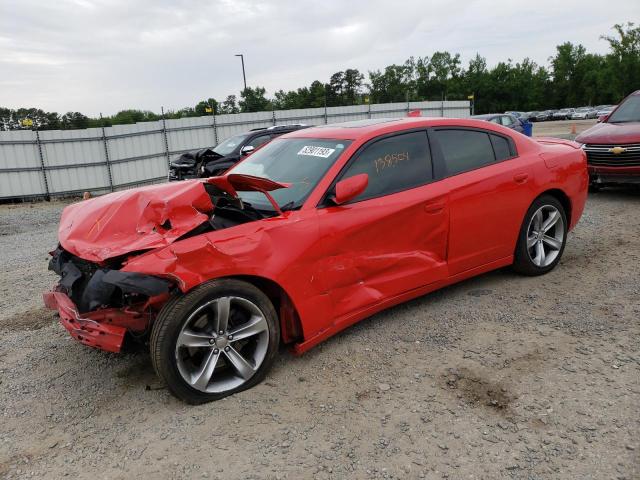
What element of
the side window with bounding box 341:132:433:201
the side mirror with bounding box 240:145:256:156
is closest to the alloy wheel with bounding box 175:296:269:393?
the side window with bounding box 341:132:433:201

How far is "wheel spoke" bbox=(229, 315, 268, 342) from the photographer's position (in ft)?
10.2

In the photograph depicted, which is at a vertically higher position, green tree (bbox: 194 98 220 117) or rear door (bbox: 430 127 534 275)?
green tree (bbox: 194 98 220 117)

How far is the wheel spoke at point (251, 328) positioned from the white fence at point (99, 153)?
14099 millimetres

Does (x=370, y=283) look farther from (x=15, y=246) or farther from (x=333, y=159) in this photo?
(x=15, y=246)

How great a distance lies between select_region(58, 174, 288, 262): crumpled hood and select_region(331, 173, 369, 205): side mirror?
38cm

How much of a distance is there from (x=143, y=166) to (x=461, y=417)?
52.1 feet

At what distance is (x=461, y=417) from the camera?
279cm

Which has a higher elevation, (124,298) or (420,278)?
(124,298)

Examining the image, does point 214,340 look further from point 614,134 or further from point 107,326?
point 614,134

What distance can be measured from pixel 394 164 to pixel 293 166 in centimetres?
78

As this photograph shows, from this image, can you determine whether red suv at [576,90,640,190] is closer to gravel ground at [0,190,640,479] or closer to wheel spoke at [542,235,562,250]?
wheel spoke at [542,235,562,250]

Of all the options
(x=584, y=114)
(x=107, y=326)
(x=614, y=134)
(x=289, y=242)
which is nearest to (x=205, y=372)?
(x=107, y=326)

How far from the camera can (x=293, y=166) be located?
3918mm

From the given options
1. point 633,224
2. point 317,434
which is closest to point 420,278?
point 317,434
